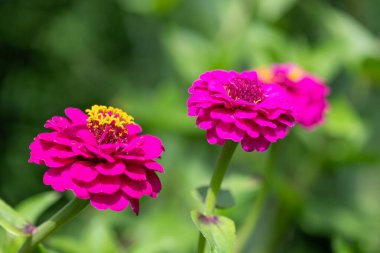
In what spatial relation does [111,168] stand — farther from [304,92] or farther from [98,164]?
[304,92]

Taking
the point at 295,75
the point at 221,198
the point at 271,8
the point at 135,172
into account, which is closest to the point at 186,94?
the point at 271,8

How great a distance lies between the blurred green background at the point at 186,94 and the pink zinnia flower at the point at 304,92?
21 cm

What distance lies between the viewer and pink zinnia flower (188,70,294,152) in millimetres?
584

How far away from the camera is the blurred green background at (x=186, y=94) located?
4.44ft

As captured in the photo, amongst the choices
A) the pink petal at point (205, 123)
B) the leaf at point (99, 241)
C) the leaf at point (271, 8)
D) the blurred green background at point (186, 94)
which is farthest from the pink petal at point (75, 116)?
the leaf at point (271, 8)

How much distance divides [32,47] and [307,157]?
87 centimetres

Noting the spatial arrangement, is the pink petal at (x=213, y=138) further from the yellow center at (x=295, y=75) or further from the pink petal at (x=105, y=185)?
the yellow center at (x=295, y=75)

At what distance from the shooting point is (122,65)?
2.00 meters

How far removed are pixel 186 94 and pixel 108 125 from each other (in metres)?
0.97

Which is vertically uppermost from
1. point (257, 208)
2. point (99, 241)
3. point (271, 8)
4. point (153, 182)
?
point (271, 8)

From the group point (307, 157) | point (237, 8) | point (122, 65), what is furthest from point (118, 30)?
point (307, 157)

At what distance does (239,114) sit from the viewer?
1.93 feet

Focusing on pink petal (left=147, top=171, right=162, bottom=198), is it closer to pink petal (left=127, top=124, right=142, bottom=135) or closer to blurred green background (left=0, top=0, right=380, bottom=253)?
pink petal (left=127, top=124, right=142, bottom=135)

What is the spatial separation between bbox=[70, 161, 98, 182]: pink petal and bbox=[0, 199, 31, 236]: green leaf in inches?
3.8
